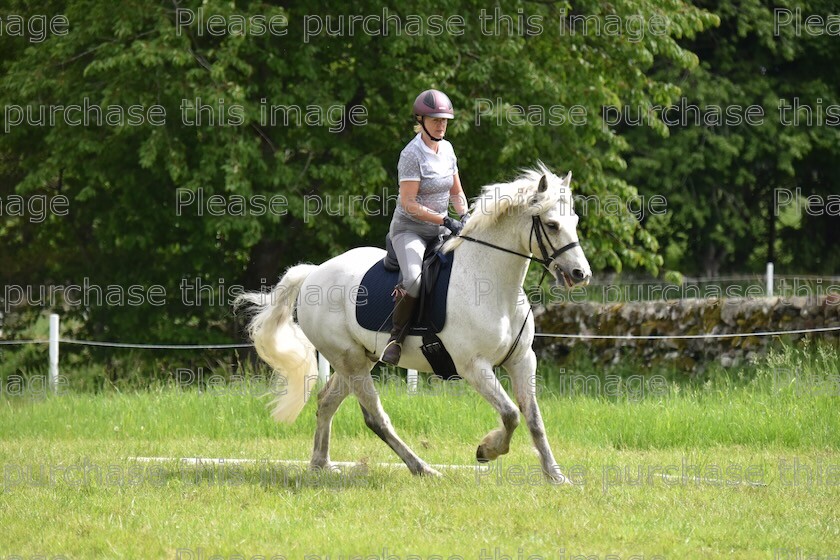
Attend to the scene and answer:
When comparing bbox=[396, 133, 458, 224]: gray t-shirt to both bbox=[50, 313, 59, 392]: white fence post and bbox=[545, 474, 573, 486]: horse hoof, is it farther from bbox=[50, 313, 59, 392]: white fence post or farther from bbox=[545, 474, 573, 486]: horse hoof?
bbox=[50, 313, 59, 392]: white fence post

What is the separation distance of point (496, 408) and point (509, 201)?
158cm

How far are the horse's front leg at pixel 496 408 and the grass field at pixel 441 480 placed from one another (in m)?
0.31

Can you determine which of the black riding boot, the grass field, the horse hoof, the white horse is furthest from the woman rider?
the horse hoof

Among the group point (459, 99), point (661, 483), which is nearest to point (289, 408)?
point (661, 483)

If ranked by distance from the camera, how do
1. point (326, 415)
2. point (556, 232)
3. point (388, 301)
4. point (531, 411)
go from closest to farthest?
point (556, 232) < point (531, 411) < point (388, 301) < point (326, 415)

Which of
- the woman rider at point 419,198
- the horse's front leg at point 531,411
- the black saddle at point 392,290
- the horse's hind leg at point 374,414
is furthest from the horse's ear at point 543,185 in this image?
the horse's hind leg at point 374,414

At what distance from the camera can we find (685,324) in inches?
563

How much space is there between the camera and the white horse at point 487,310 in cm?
787

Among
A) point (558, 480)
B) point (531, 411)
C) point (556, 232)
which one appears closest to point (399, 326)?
point (531, 411)

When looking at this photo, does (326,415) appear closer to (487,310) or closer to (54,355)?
(487,310)

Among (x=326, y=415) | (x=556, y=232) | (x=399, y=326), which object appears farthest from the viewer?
(x=326, y=415)

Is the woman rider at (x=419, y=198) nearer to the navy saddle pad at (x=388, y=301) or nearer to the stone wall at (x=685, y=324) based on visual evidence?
the navy saddle pad at (x=388, y=301)

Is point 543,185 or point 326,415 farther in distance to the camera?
point 326,415

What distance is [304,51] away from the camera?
1541cm
